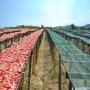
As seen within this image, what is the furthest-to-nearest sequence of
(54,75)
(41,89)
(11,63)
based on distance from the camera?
(54,75) → (41,89) → (11,63)

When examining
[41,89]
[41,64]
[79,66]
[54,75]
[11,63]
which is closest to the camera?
[79,66]

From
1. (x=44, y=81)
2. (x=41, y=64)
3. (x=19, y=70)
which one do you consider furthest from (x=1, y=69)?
(x=41, y=64)

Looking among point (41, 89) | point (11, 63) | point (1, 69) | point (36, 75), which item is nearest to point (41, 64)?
point (36, 75)

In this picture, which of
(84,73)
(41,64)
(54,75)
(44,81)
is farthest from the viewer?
(41,64)

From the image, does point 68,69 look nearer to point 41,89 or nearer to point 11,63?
point 11,63

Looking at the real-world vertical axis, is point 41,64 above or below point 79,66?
below

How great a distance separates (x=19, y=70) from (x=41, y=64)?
9.19 metres

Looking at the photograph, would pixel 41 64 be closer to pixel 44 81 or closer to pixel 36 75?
pixel 36 75

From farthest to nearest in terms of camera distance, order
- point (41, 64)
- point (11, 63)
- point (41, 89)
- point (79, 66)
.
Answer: point (41, 64) → point (41, 89) → point (11, 63) → point (79, 66)

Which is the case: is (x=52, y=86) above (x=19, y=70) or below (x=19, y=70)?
below

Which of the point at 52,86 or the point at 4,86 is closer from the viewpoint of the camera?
the point at 4,86

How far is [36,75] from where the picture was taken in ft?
46.5

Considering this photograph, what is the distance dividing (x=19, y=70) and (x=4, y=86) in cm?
161

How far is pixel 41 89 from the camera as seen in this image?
1154cm
